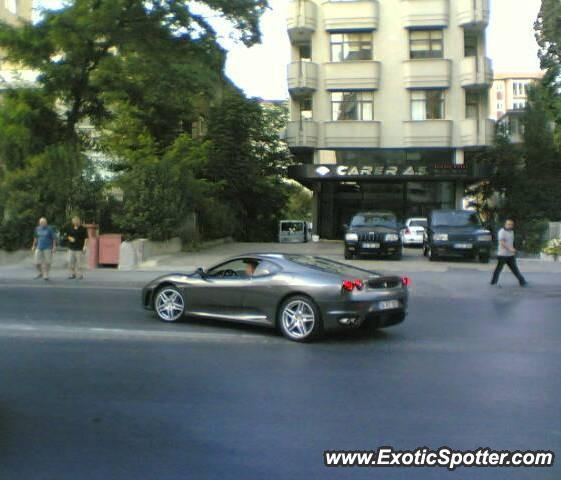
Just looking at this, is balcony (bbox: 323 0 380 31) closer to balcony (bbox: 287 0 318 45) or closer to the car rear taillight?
balcony (bbox: 287 0 318 45)

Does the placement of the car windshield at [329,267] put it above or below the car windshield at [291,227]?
below

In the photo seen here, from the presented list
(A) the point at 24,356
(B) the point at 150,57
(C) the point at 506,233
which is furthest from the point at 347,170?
(A) the point at 24,356

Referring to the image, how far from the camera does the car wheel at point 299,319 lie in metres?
9.20

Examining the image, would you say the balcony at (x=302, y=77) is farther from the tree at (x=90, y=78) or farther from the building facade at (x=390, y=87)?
the tree at (x=90, y=78)

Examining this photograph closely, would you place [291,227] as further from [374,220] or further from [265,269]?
[265,269]

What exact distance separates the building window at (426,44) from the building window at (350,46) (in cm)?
239

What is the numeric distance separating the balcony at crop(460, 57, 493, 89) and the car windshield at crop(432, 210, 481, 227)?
50.3 feet

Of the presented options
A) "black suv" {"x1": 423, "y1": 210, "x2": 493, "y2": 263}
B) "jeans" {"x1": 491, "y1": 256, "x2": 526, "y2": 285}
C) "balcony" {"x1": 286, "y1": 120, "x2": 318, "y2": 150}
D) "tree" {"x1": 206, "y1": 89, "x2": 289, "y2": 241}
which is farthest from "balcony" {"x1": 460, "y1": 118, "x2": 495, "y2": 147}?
"jeans" {"x1": 491, "y1": 256, "x2": 526, "y2": 285}

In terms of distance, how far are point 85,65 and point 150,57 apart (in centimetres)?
217

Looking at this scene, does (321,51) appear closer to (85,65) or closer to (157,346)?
(85,65)

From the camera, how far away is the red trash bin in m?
21.6

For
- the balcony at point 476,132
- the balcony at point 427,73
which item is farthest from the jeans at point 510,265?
the balcony at point 427,73

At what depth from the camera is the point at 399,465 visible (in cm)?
461

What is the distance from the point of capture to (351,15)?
124 feet
